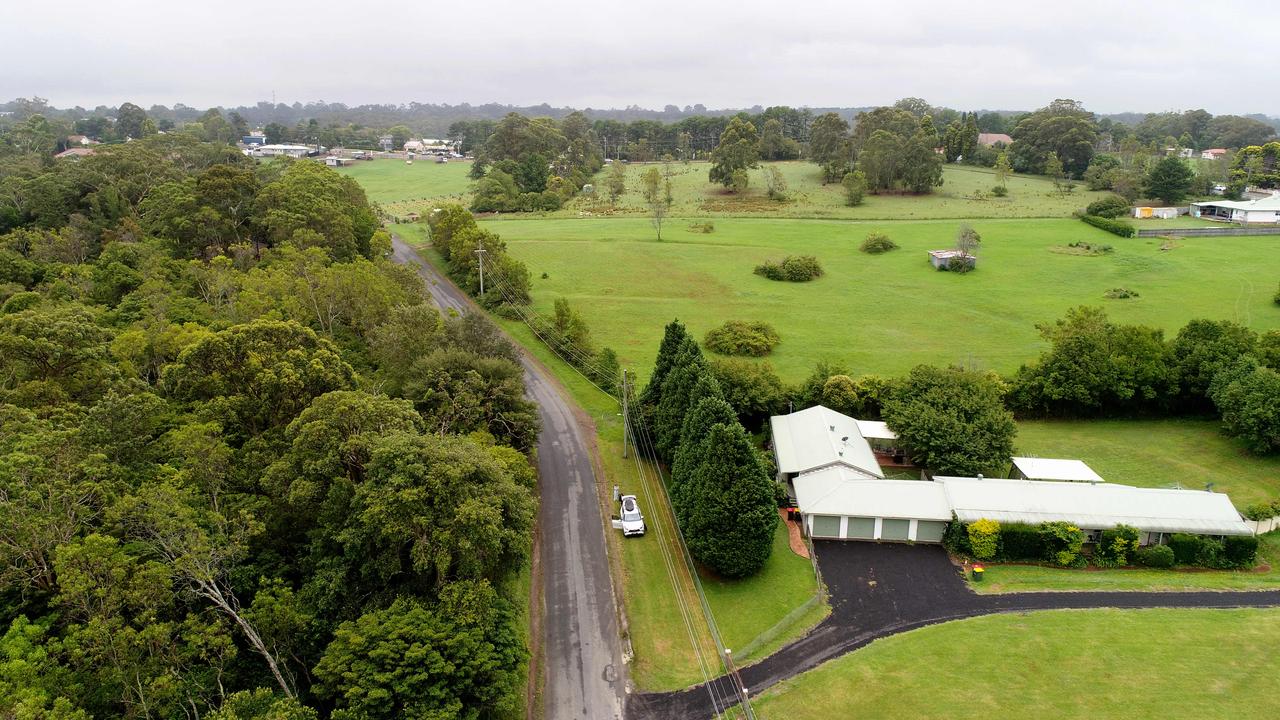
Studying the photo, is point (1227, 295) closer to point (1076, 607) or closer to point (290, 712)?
point (1076, 607)

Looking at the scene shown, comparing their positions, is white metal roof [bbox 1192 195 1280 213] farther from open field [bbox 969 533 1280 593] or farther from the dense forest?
the dense forest

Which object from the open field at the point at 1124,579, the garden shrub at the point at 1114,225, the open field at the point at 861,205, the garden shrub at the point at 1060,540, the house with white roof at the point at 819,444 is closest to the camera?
the open field at the point at 1124,579

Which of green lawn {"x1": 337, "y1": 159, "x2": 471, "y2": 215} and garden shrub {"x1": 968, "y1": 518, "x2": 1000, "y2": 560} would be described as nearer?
garden shrub {"x1": 968, "y1": 518, "x2": 1000, "y2": 560}

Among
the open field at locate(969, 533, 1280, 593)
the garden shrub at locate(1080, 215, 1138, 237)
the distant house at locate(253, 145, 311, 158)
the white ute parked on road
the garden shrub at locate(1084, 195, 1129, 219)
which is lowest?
the open field at locate(969, 533, 1280, 593)

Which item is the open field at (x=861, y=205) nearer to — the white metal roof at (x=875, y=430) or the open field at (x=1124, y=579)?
the white metal roof at (x=875, y=430)

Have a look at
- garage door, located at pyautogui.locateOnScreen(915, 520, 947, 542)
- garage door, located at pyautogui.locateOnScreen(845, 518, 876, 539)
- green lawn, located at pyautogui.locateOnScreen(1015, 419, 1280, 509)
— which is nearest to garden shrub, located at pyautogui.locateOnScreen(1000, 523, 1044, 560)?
garage door, located at pyautogui.locateOnScreen(915, 520, 947, 542)

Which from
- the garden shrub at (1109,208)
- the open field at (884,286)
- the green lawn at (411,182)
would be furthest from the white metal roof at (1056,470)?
the green lawn at (411,182)

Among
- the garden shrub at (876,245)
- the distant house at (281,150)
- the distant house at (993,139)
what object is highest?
the distant house at (993,139)
